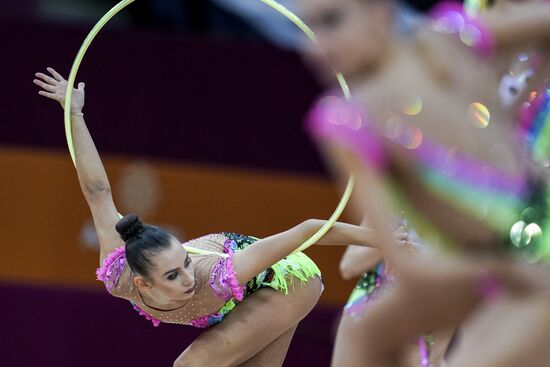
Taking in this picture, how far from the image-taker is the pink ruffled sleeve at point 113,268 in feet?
13.3

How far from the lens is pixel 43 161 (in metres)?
6.25

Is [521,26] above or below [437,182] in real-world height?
above

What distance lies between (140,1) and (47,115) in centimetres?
153

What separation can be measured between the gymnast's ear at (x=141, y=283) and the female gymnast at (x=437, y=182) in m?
1.34

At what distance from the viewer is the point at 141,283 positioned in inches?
157

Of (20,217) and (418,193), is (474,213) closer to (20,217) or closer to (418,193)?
(418,193)

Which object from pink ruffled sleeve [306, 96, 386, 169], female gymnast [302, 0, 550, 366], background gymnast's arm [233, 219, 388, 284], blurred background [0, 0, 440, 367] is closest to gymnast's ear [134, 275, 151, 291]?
background gymnast's arm [233, 219, 388, 284]

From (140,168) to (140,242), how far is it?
2.43 metres

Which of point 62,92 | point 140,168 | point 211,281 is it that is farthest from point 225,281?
point 140,168

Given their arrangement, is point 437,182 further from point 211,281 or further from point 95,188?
point 95,188

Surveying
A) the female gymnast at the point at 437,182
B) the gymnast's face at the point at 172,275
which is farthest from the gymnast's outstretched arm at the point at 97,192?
the female gymnast at the point at 437,182

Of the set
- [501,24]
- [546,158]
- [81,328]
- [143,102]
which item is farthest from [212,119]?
[501,24]

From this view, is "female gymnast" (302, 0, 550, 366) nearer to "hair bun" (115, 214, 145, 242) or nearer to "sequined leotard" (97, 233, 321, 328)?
"sequined leotard" (97, 233, 321, 328)

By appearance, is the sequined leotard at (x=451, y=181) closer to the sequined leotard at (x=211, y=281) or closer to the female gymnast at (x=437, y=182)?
the female gymnast at (x=437, y=182)
